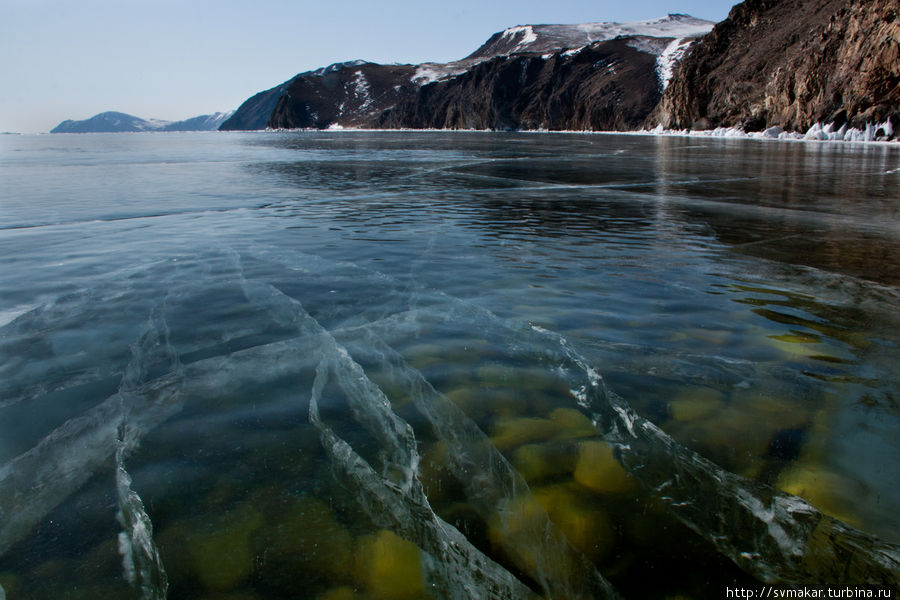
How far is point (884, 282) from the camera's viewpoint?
7.81 m

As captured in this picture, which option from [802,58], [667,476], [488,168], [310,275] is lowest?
[667,476]

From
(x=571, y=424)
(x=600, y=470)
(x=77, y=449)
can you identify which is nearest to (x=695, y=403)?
(x=571, y=424)

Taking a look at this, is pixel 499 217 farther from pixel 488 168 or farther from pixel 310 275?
pixel 488 168

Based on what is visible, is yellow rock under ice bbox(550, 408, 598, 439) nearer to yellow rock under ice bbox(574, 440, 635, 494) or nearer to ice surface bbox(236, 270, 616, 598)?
yellow rock under ice bbox(574, 440, 635, 494)

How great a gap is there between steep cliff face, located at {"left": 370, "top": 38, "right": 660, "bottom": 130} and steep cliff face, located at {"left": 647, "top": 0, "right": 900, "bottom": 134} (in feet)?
78.0

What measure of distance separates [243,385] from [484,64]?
203 meters

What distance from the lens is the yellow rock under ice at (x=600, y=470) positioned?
11.4ft

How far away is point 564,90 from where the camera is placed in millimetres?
166375

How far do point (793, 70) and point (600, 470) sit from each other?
305 feet

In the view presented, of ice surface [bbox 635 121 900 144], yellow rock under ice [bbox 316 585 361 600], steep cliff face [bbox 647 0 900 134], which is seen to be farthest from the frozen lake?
steep cliff face [bbox 647 0 900 134]

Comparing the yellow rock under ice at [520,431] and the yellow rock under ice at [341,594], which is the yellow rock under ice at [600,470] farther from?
the yellow rock under ice at [341,594]

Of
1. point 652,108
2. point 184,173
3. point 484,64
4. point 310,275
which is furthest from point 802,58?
point 484,64

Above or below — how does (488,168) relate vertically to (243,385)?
above

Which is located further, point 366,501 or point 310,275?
point 310,275
